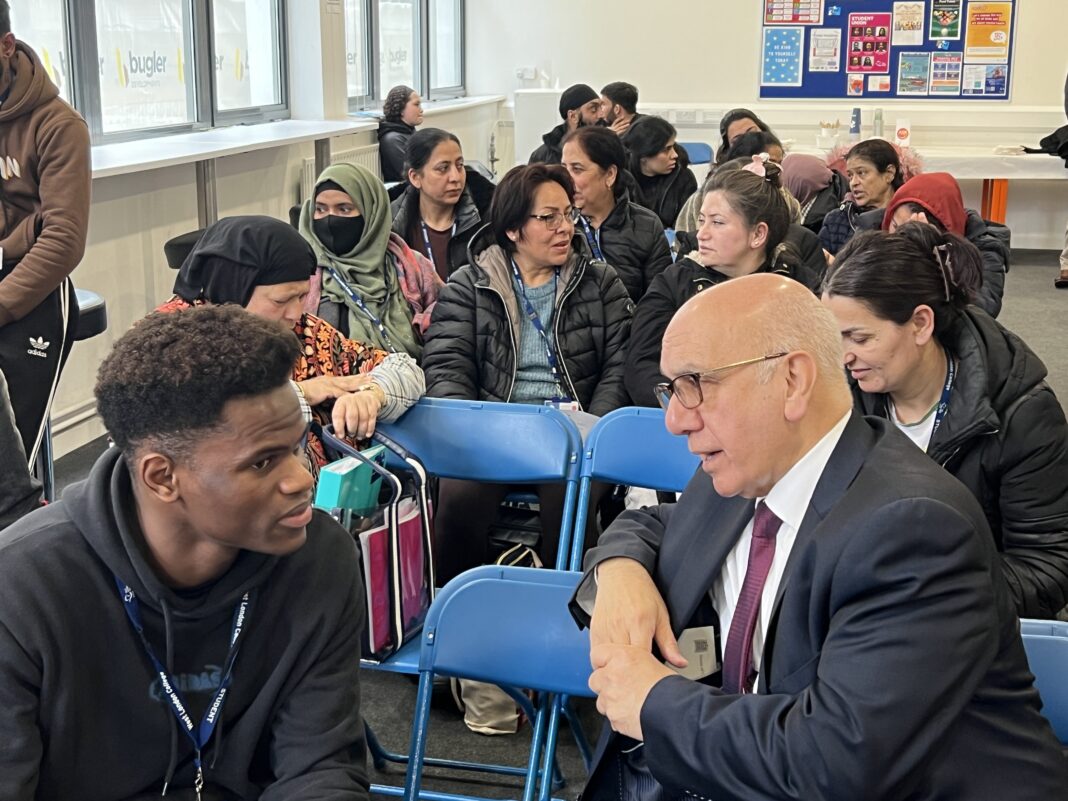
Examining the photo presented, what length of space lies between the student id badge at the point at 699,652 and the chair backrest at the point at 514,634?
0.21 meters

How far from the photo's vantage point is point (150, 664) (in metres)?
1.62

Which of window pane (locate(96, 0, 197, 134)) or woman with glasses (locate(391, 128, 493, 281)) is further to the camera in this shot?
window pane (locate(96, 0, 197, 134))

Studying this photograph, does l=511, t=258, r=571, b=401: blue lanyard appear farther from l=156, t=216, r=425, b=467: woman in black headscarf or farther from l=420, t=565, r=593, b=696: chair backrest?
l=420, t=565, r=593, b=696: chair backrest

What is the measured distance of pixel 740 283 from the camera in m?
1.67

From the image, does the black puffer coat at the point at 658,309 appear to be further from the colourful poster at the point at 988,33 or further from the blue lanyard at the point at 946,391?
the colourful poster at the point at 988,33

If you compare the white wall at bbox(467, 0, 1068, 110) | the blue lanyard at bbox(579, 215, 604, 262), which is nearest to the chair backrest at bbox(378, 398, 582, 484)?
the blue lanyard at bbox(579, 215, 604, 262)

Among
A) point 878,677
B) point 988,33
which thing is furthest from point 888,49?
point 878,677

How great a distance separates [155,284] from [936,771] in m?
4.99

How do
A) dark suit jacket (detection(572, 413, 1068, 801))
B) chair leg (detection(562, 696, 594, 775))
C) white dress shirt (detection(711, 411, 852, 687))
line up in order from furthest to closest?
1. chair leg (detection(562, 696, 594, 775))
2. white dress shirt (detection(711, 411, 852, 687))
3. dark suit jacket (detection(572, 413, 1068, 801))

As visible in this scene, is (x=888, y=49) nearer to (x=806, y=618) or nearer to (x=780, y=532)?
(x=780, y=532)

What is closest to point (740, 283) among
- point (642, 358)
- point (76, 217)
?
point (642, 358)

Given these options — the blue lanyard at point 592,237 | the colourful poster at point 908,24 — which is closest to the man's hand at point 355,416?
the blue lanyard at point 592,237

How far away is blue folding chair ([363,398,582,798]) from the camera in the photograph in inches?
114

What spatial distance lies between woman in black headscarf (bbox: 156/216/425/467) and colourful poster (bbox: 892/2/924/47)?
9.11 metres
